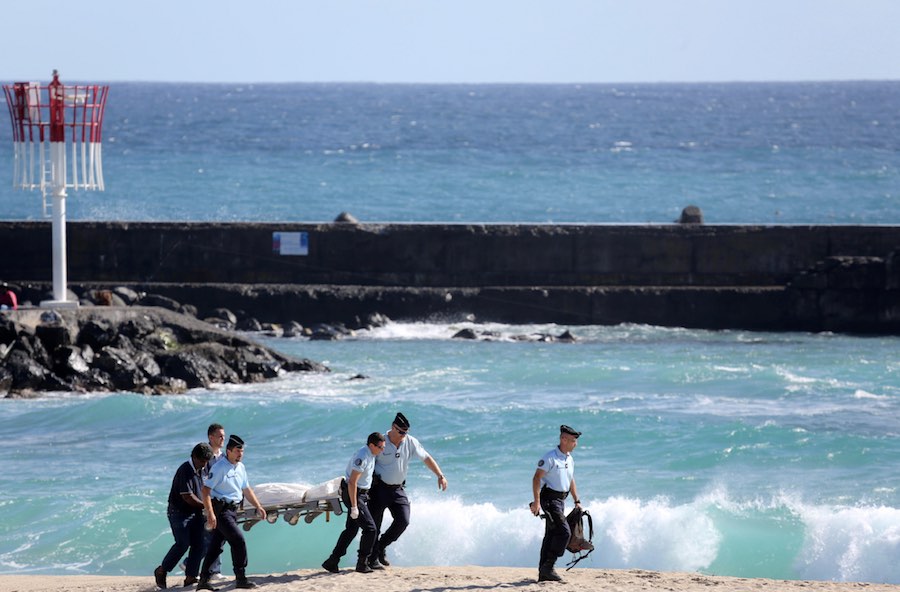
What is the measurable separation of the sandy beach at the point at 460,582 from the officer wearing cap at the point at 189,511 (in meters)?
0.31

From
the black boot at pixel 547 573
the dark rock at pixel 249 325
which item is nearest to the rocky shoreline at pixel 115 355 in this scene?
the dark rock at pixel 249 325

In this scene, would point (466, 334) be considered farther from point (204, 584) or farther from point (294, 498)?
point (204, 584)

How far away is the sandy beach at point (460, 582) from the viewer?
33.6 feet

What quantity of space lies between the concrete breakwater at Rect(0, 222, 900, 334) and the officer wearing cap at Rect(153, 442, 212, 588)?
17.1 m

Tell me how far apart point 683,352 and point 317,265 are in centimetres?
766

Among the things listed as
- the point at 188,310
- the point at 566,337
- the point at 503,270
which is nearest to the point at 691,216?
the point at 503,270

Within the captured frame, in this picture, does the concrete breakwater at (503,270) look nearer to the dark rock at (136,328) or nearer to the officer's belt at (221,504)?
the dark rock at (136,328)

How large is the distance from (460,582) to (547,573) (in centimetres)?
67

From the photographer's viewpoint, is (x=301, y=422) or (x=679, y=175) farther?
(x=679, y=175)

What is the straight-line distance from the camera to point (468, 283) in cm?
2830

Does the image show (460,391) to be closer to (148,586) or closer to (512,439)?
(512,439)

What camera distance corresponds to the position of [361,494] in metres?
10.3

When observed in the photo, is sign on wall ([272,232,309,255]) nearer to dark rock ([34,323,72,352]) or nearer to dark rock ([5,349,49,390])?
dark rock ([34,323,72,352])

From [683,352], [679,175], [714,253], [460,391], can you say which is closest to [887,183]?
[679,175]
